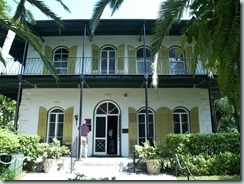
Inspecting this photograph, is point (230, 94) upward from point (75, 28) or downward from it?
downward

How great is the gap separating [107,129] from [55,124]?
2744mm

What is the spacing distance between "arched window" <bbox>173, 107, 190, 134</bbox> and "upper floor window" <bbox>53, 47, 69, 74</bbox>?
6.48 meters

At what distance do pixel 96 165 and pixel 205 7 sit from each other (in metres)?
7.93

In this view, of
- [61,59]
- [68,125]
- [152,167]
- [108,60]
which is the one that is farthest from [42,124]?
[152,167]

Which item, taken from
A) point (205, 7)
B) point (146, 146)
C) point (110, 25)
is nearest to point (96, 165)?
point (146, 146)

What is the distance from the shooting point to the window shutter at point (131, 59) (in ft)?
42.5

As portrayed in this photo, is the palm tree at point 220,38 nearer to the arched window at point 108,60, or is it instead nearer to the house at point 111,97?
the house at point 111,97

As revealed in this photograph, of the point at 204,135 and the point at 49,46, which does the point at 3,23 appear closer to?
the point at 204,135

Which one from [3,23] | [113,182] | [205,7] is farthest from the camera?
[3,23]

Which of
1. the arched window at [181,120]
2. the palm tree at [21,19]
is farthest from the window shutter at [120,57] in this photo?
the palm tree at [21,19]

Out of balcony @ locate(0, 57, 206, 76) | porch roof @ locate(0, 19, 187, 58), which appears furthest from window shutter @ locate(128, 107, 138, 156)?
porch roof @ locate(0, 19, 187, 58)

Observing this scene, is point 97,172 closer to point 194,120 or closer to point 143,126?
point 143,126

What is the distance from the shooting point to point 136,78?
11344 millimetres

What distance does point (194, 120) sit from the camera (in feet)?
40.8
